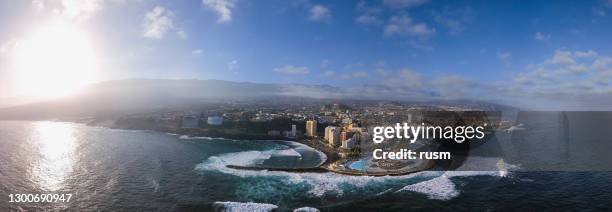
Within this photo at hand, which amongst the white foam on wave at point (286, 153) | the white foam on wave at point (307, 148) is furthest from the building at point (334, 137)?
the white foam on wave at point (286, 153)

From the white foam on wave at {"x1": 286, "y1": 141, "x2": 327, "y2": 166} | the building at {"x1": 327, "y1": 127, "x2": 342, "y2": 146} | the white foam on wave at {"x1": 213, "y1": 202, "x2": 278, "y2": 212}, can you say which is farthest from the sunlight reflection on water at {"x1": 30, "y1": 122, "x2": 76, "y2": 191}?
the building at {"x1": 327, "y1": 127, "x2": 342, "y2": 146}

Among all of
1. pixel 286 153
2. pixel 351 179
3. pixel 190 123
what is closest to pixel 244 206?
pixel 351 179

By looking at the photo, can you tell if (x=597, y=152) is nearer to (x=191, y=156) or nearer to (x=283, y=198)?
(x=283, y=198)

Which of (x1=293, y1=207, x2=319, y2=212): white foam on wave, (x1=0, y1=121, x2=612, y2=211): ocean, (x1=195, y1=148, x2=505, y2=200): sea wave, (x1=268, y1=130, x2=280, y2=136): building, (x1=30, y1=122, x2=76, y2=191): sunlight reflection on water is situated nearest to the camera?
(x1=293, y1=207, x2=319, y2=212): white foam on wave

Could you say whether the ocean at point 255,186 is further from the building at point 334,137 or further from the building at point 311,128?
the building at point 311,128

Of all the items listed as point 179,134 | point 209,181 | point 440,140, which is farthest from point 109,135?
point 440,140

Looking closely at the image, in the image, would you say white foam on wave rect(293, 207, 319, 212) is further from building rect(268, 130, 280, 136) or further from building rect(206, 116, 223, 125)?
building rect(206, 116, 223, 125)
